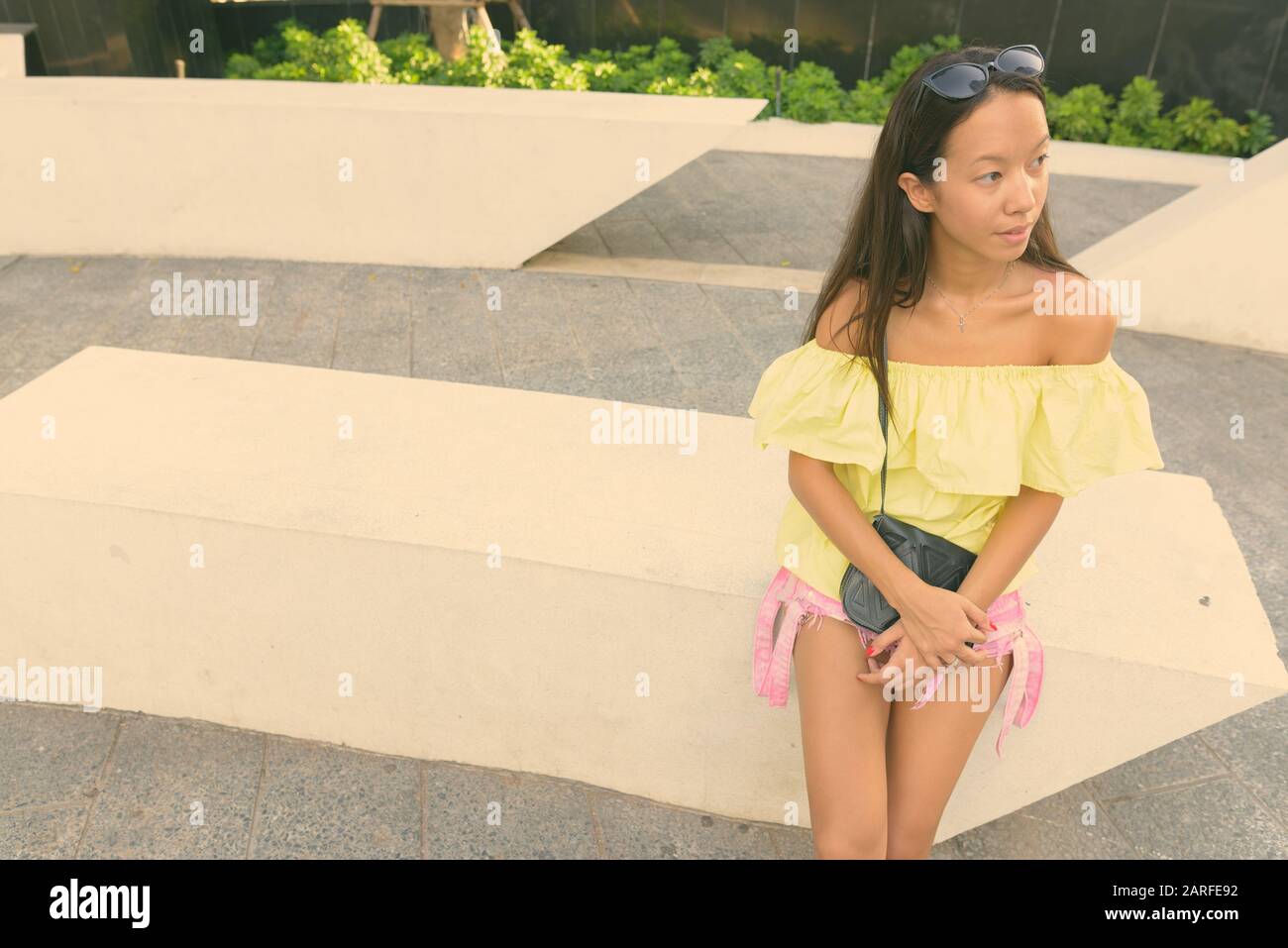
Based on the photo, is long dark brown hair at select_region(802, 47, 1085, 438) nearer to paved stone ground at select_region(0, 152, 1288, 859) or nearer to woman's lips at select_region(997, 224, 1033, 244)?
woman's lips at select_region(997, 224, 1033, 244)

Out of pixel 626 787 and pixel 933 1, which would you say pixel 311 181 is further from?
pixel 933 1

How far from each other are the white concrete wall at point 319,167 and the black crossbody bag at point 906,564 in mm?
4889

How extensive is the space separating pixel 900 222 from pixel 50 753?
2.85 m

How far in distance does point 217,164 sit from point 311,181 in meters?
0.60

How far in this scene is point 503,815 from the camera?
9.78 ft

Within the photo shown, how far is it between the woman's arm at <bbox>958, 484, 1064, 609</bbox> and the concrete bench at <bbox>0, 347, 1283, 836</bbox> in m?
0.39

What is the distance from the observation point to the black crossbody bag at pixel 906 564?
2.21 metres

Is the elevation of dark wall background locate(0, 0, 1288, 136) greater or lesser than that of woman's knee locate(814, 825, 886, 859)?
lesser

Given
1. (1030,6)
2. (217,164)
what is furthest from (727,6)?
(217,164)

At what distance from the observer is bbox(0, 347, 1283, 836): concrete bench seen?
2.61 m

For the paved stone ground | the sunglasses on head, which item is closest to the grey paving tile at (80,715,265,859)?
the paved stone ground

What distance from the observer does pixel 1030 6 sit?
10.4 meters
